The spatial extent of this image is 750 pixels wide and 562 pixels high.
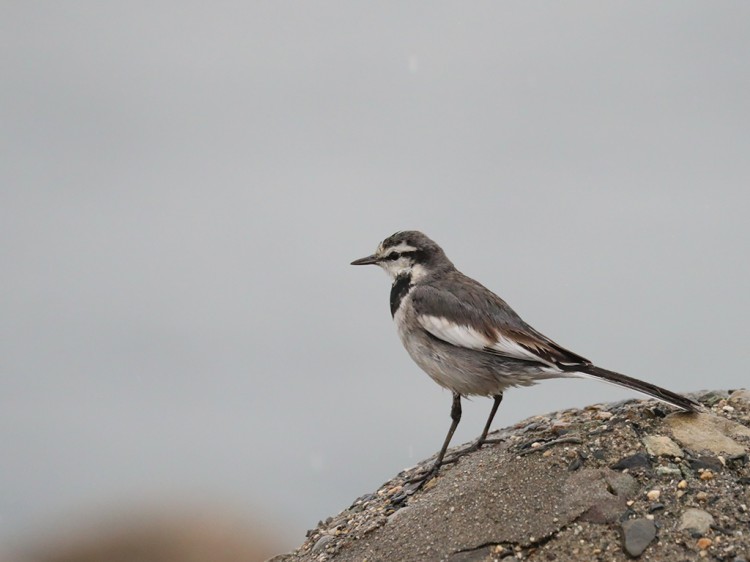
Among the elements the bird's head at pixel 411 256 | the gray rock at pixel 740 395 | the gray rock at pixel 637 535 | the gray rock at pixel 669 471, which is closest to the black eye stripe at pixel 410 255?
the bird's head at pixel 411 256

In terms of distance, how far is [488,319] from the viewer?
28.8 feet

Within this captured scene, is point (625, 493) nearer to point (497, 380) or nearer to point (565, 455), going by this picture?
point (565, 455)

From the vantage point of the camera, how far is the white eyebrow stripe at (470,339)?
8.44 metres

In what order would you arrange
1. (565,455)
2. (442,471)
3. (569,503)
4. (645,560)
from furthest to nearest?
(442,471)
(565,455)
(569,503)
(645,560)

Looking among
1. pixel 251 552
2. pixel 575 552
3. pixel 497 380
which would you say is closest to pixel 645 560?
pixel 575 552

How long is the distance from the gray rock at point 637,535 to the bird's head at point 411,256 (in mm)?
3344

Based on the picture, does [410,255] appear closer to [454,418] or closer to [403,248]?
[403,248]

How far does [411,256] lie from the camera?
383 inches

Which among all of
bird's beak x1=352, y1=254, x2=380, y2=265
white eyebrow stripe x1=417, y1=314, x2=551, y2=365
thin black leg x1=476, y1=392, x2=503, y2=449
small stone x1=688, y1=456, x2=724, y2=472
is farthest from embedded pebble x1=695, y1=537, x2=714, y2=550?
bird's beak x1=352, y1=254, x2=380, y2=265

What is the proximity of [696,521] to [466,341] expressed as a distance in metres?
2.57

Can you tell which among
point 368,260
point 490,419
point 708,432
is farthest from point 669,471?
point 368,260

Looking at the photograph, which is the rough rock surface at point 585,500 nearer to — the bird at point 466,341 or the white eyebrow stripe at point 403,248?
the bird at point 466,341

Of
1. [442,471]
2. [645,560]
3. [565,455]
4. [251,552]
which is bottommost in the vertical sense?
[645,560]

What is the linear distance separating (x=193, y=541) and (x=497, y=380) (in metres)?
15.0
